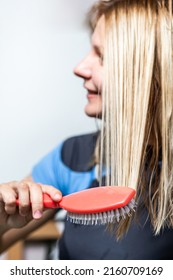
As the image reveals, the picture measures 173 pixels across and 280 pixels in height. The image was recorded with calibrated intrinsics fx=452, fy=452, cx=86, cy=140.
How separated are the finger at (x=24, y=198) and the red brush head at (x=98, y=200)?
0.05 m

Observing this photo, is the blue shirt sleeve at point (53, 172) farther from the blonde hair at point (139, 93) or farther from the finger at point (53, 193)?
the finger at point (53, 193)

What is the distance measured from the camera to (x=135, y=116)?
2.67 feet

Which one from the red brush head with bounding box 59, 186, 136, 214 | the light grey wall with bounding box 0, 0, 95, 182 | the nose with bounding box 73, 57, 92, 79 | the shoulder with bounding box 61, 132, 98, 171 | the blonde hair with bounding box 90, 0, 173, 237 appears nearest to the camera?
the red brush head with bounding box 59, 186, 136, 214

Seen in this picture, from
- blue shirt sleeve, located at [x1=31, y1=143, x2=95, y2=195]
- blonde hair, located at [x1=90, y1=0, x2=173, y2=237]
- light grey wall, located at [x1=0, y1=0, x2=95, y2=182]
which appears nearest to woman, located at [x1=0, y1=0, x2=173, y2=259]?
blonde hair, located at [x1=90, y1=0, x2=173, y2=237]

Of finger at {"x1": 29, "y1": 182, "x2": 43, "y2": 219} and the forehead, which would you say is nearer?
finger at {"x1": 29, "y1": 182, "x2": 43, "y2": 219}

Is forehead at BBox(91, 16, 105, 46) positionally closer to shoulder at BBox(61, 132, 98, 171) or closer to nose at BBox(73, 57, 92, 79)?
nose at BBox(73, 57, 92, 79)

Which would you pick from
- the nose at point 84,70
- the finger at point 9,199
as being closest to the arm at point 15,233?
the finger at point 9,199

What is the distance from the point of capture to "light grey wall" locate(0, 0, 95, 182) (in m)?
1.34

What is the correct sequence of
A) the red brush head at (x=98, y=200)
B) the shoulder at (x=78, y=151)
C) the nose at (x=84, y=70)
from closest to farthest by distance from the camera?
the red brush head at (x=98, y=200) → the nose at (x=84, y=70) → the shoulder at (x=78, y=151)

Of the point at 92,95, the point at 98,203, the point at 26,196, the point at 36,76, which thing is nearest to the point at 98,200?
the point at 98,203

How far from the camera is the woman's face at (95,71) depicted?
882 millimetres

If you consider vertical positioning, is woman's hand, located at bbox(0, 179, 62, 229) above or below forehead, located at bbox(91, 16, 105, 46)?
below

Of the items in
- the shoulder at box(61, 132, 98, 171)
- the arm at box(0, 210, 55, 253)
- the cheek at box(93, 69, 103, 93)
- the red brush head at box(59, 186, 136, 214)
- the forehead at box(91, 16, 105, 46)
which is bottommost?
the arm at box(0, 210, 55, 253)

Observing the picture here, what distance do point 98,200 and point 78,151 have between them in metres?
0.41
